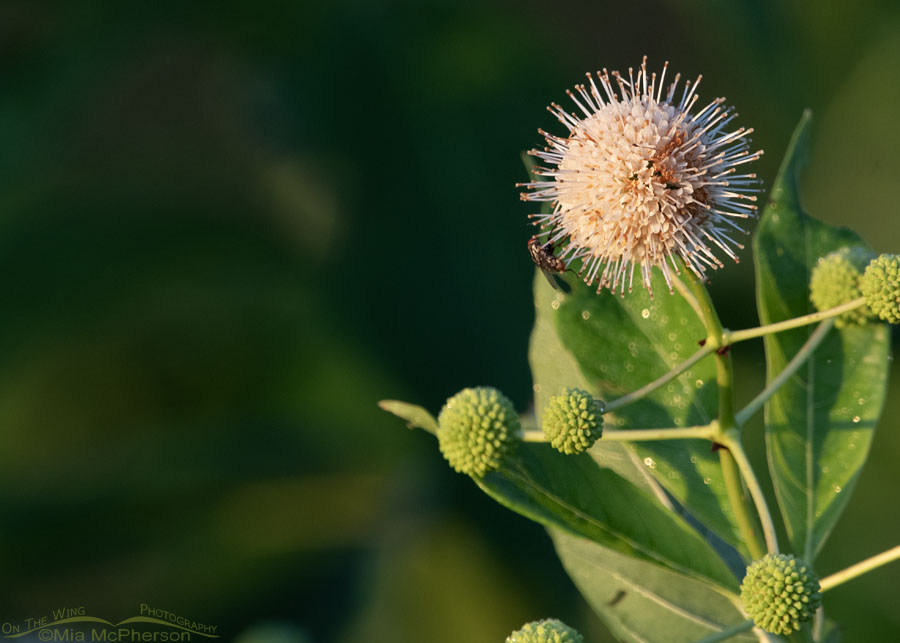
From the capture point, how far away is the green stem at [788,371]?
0.76 m

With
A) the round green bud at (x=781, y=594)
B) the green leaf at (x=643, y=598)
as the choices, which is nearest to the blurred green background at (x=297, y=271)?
the green leaf at (x=643, y=598)

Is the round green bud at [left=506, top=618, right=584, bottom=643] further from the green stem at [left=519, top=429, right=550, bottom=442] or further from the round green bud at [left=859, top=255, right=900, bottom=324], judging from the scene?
the round green bud at [left=859, top=255, right=900, bottom=324]

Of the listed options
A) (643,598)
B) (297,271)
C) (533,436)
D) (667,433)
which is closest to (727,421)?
(667,433)

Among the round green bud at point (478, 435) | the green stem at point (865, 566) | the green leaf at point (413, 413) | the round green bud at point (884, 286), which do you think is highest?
the green leaf at point (413, 413)

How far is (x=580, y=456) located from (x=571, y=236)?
21 cm

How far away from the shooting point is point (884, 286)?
796 mm

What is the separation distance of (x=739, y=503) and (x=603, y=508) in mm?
115

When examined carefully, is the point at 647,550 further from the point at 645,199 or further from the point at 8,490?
the point at 8,490

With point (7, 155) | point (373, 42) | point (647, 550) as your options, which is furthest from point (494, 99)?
point (647, 550)

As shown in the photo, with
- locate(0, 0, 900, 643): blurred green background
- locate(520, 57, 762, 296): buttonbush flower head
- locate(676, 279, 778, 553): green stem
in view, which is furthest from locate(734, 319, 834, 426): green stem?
locate(0, 0, 900, 643): blurred green background

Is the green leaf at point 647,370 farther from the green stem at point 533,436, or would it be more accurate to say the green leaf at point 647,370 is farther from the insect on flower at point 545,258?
the green stem at point 533,436

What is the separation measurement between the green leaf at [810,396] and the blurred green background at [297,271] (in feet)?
6.29

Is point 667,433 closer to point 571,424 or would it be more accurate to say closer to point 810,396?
point 571,424

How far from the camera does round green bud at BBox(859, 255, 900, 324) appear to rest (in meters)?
0.79
